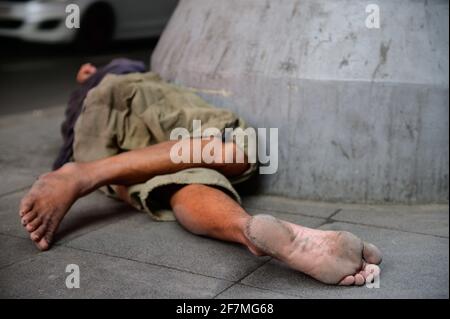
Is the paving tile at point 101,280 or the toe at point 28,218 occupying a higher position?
the toe at point 28,218

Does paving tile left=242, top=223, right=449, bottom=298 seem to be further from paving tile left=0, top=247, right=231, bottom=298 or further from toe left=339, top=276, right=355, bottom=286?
paving tile left=0, top=247, right=231, bottom=298

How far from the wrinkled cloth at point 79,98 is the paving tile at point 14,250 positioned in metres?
0.77

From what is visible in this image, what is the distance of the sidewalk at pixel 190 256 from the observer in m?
2.52

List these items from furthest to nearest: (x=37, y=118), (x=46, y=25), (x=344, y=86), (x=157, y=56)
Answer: (x=46, y=25)
(x=37, y=118)
(x=157, y=56)
(x=344, y=86)

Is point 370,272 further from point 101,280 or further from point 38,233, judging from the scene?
point 38,233

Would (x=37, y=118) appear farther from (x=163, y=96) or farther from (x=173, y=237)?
(x=173, y=237)

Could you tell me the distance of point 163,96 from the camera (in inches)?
144

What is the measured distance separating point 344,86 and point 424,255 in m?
0.97

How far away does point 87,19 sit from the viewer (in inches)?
430

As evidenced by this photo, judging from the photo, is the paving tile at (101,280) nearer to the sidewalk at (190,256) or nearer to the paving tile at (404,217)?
the sidewalk at (190,256)

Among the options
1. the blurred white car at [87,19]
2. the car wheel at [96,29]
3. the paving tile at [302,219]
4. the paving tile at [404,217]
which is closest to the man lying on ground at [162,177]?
the paving tile at [302,219]

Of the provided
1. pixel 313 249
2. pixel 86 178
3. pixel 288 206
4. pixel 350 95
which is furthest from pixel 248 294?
pixel 350 95

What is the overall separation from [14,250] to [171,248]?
65 centimetres

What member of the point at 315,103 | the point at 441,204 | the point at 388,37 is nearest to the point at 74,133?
the point at 315,103
